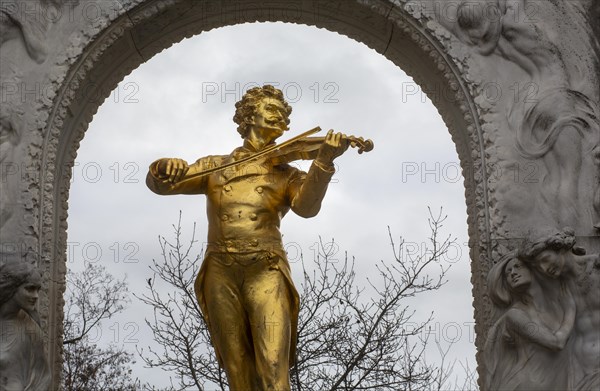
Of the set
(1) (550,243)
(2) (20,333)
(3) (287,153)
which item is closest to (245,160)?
(3) (287,153)

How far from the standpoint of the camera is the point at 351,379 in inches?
531

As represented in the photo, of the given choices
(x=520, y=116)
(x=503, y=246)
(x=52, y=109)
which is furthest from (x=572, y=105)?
(x=52, y=109)

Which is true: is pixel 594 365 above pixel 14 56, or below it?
below

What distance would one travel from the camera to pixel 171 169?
8.88 m

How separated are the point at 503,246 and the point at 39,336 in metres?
2.87

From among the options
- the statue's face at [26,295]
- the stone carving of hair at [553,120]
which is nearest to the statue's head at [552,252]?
the stone carving of hair at [553,120]

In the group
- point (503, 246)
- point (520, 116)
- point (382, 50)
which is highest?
point (382, 50)

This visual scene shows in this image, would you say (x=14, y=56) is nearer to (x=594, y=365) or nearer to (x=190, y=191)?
(x=190, y=191)

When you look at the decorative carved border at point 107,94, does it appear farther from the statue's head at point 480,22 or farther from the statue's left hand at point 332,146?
the statue's left hand at point 332,146

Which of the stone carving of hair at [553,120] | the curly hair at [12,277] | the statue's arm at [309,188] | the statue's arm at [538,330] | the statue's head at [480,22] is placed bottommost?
the statue's arm at [538,330]

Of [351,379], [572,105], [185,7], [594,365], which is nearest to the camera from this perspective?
[594,365]

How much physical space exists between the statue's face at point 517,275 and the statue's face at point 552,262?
0.11 metres

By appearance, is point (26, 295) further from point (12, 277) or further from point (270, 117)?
point (270, 117)

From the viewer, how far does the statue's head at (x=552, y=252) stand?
8.09 m
